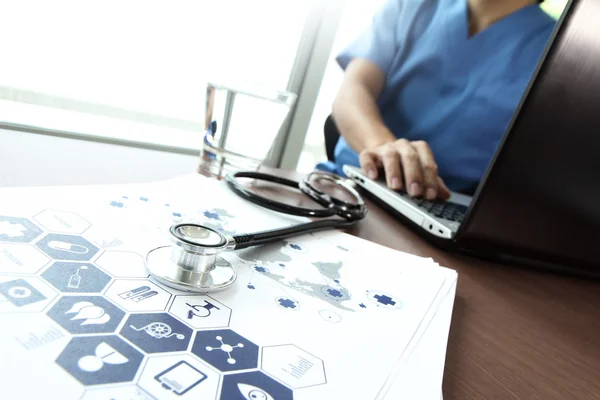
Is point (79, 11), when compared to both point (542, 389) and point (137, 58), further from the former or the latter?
point (542, 389)

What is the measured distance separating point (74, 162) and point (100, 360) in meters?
0.30

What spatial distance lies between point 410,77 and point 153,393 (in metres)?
0.83

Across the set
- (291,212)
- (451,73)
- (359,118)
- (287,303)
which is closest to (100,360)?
(287,303)

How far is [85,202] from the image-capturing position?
28cm

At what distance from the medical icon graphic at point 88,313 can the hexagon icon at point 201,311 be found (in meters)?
0.03

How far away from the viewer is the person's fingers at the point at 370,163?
0.61 metres

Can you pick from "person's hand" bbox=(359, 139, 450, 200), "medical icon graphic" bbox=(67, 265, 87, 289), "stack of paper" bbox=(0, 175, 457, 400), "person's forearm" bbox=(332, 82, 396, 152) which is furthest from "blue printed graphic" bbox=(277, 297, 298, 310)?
"person's forearm" bbox=(332, 82, 396, 152)

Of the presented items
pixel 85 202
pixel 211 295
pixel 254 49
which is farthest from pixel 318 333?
pixel 254 49

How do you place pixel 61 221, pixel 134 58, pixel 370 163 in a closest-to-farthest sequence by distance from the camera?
1. pixel 61 221
2. pixel 370 163
3. pixel 134 58

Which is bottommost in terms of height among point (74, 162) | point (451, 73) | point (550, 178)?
point (74, 162)

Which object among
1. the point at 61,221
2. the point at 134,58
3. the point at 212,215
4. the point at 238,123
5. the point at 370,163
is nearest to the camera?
the point at 61,221

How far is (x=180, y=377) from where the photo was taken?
16cm

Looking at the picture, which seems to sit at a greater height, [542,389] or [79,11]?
[79,11]

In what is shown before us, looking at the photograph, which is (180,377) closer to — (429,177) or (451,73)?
(429,177)
